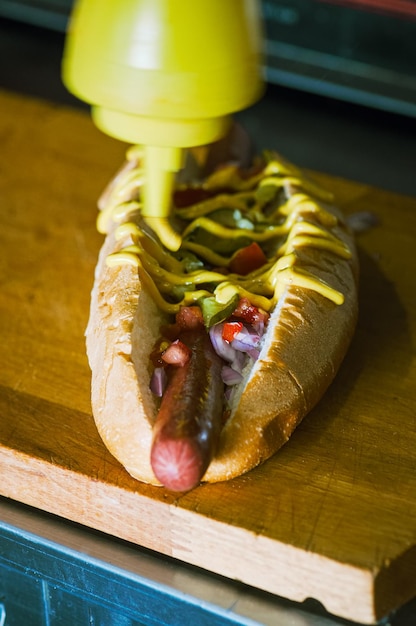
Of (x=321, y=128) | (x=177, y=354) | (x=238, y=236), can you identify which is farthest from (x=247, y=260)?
(x=321, y=128)

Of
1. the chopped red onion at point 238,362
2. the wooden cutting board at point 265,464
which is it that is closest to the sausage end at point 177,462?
the wooden cutting board at point 265,464

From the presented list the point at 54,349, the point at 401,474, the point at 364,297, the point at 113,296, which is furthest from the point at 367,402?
the point at 54,349

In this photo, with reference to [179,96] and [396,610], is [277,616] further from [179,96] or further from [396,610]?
[179,96]

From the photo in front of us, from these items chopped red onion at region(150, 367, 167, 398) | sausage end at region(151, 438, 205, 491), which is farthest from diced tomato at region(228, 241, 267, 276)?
sausage end at region(151, 438, 205, 491)

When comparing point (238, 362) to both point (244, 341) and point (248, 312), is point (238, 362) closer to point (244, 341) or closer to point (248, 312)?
point (244, 341)

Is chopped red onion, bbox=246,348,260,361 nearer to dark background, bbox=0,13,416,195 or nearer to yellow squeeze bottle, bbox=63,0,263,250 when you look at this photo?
yellow squeeze bottle, bbox=63,0,263,250

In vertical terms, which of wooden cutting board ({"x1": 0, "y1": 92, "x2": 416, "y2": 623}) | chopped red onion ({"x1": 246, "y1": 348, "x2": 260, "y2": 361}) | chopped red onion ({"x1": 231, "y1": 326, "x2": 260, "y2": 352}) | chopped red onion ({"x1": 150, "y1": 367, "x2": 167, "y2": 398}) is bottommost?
wooden cutting board ({"x1": 0, "y1": 92, "x2": 416, "y2": 623})
